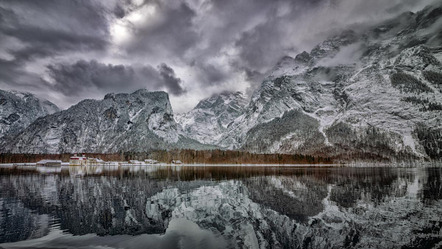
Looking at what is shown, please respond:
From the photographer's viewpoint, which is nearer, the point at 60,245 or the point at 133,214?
the point at 60,245

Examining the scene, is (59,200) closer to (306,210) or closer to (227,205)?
(227,205)

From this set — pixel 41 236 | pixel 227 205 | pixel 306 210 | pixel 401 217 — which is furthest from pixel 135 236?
pixel 401 217

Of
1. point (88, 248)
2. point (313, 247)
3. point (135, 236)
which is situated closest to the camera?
A: point (88, 248)

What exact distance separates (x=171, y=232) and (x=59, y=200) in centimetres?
2197

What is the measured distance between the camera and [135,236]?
761 inches

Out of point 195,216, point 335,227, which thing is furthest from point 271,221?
point 195,216

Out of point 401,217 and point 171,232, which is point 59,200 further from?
point 401,217

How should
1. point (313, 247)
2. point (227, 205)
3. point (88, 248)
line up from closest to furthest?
point (88, 248)
point (313, 247)
point (227, 205)

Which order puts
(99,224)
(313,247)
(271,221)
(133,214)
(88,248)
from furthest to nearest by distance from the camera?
(133,214) → (271,221) → (99,224) → (313,247) → (88,248)

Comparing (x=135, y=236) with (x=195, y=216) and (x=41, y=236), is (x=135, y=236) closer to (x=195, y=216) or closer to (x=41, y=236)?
(x=41, y=236)

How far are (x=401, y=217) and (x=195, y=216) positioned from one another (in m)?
21.6

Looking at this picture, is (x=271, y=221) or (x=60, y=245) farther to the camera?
(x=271, y=221)

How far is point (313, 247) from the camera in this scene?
57.9 feet

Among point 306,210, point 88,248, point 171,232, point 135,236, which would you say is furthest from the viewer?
point 306,210
